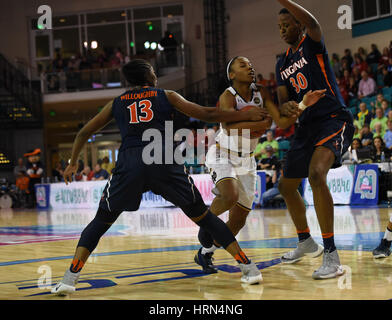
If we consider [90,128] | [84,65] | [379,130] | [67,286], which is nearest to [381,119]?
[379,130]

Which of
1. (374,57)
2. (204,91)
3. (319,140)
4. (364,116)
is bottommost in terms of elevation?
(319,140)

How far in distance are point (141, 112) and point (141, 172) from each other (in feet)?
1.41

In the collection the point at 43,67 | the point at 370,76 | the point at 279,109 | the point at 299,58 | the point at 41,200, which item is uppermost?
the point at 43,67

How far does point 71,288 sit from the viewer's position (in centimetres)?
404

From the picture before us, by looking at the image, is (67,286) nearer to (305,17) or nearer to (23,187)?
(305,17)

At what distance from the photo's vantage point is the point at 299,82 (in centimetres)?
481

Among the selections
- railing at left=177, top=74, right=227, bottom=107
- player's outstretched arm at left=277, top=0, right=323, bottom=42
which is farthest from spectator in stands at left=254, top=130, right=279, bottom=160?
player's outstretched arm at left=277, top=0, right=323, bottom=42

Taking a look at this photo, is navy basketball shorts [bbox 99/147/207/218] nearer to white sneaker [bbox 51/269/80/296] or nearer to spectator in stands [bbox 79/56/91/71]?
white sneaker [bbox 51/269/80/296]

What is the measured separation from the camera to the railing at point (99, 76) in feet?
78.2

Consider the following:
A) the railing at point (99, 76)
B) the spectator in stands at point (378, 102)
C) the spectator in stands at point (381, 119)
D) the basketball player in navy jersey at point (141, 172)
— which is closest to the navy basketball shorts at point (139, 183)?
the basketball player in navy jersey at point (141, 172)

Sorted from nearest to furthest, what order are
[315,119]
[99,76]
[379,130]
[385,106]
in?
1. [315,119]
2. [379,130]
3. [385,106]
4. [99,76]

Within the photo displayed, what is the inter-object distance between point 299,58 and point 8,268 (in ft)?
10.7
